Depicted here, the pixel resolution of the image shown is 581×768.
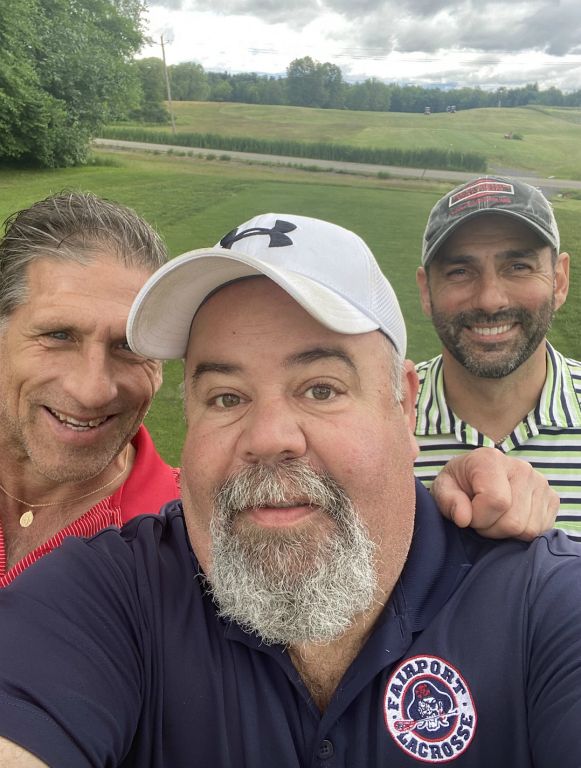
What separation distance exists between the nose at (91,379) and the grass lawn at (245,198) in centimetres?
441

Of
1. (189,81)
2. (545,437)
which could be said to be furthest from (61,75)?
(545,437)

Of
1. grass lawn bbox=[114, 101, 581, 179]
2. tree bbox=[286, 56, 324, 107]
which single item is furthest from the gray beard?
tree bbox=[286, 56, 324, 107]

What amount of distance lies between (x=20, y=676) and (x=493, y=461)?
0.96 metres

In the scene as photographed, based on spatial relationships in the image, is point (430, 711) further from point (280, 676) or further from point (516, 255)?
point (516, 255)

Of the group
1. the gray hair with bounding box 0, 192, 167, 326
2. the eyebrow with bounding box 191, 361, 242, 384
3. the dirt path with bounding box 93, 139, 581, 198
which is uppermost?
the dirt path with bounding box 93, 139, 581, 198

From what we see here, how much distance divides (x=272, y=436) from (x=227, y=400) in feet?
0.51

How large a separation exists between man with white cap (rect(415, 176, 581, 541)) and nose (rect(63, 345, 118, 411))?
1.05m

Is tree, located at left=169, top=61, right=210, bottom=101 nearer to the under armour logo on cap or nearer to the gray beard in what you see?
the under armour logo on cap

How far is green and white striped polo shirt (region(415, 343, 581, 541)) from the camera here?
166cm

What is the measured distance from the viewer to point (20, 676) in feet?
2.52

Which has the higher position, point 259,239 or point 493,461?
point 259,239

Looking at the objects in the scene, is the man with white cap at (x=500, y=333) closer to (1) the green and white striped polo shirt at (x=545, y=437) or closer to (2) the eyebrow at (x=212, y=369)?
(1) the green and white striped polo shirt at (x=545, y=437)

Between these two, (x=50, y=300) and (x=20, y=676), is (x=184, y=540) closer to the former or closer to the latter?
(x=20, y=676)

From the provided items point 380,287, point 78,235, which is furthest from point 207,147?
point 380,287
